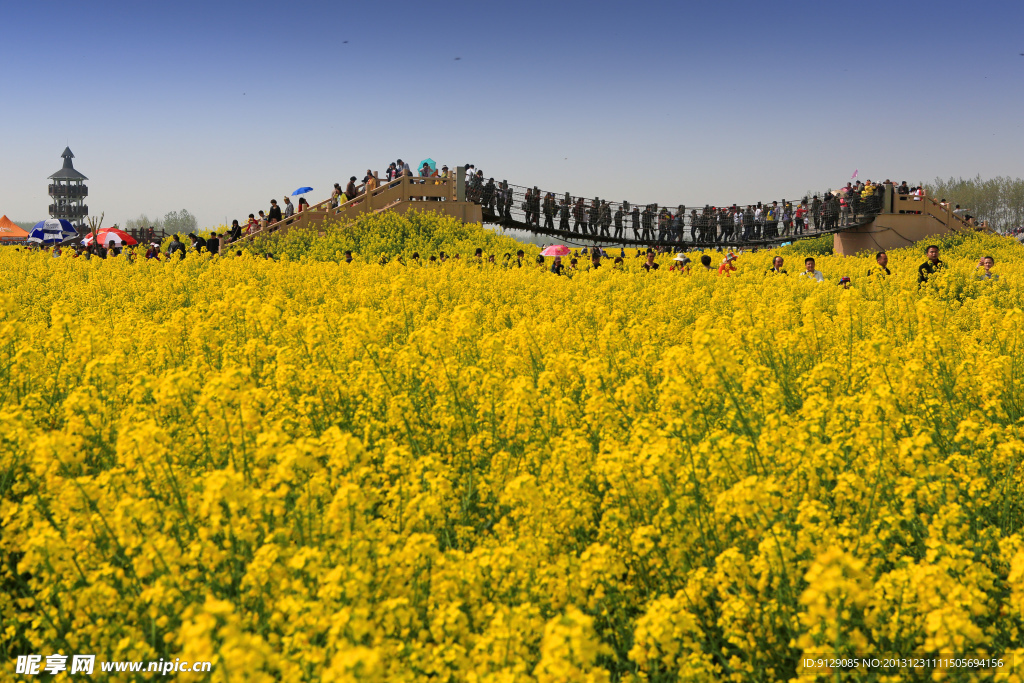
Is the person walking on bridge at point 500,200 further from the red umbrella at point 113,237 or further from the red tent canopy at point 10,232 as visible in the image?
the red tent canopy at point 10,232

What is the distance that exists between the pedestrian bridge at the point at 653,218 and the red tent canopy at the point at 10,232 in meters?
36.7

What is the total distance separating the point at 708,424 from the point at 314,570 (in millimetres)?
2917

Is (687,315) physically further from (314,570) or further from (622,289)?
(314,570)

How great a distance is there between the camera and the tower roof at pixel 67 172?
3810 inches

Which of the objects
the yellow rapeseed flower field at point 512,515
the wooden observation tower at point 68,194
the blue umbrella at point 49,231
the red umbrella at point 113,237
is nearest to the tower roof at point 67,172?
the wooden observation tower at point 68,194

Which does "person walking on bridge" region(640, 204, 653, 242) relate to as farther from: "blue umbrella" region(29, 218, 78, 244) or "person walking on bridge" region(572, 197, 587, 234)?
"blue umbrella" region(29, 218, 78, 244)

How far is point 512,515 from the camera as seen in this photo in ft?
11.0

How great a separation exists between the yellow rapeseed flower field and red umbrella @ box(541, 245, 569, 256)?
60.1ft

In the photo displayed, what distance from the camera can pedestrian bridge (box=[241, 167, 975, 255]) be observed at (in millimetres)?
25359

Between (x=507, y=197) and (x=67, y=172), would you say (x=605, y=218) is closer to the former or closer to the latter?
(x=507, y=197)

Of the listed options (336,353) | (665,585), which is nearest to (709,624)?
(665,585)

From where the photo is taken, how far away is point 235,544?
305cm

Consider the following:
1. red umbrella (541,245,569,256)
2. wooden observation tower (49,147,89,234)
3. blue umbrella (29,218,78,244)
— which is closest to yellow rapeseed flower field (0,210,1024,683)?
red umbrella (541,245,569,256)

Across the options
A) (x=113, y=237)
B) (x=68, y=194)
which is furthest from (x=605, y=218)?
(x=68, y=194)
